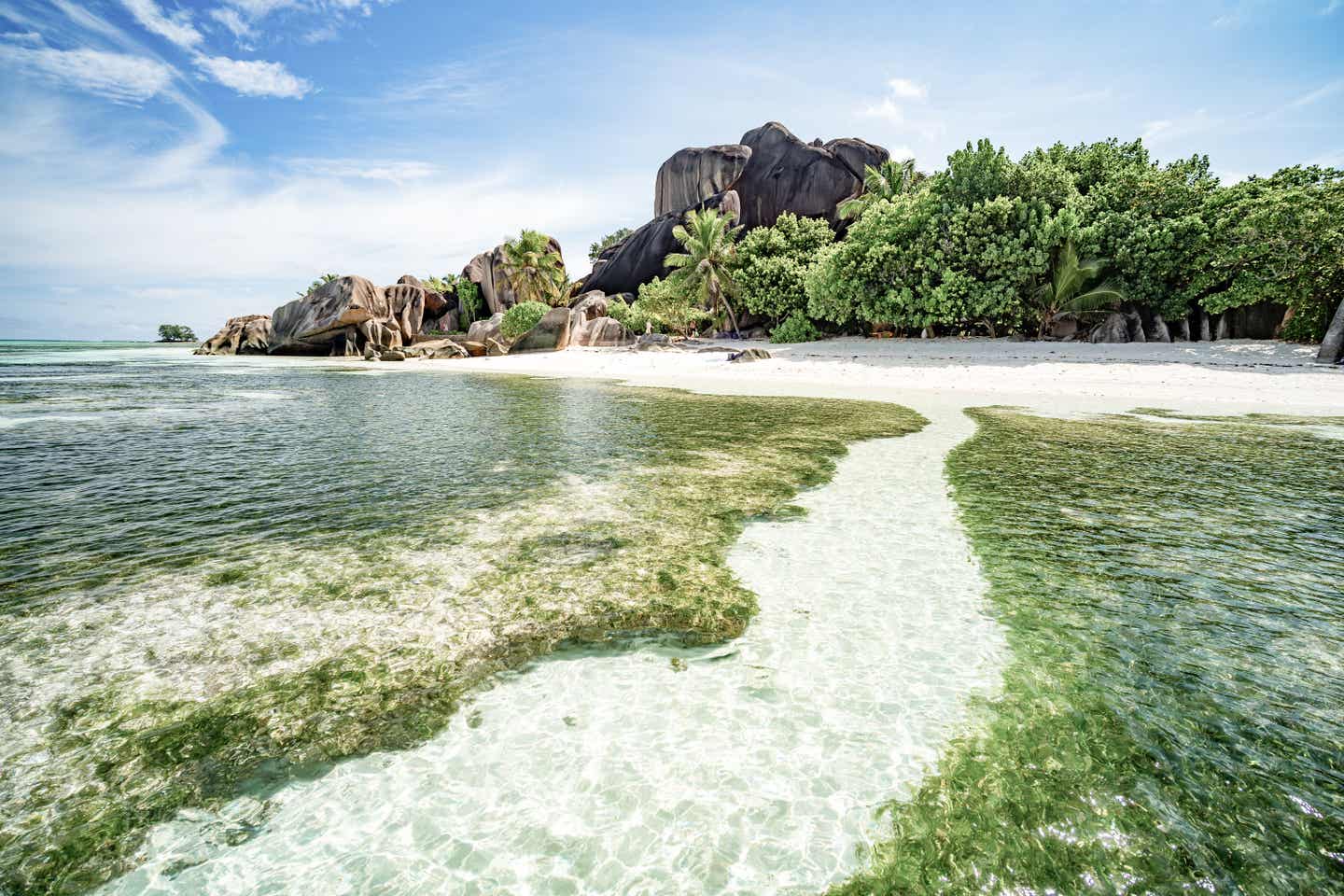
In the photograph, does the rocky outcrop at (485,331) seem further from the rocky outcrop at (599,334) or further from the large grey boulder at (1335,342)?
the large grey boulder at (1335,342)

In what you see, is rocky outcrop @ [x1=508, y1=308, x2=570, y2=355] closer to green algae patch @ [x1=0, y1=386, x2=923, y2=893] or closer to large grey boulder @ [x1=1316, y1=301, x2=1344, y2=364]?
green algae patch @ [x1=0, y1=386, x2=923, y2=893]

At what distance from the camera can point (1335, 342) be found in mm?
19656

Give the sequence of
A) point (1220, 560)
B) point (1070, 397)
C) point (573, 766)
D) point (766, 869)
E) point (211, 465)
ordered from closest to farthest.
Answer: point (766, 869) < point (573, 766) < point (1220, 560) < point (211, 465) < point (1070, 397)

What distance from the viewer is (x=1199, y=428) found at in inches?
475

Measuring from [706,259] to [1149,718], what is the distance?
3952 centimetres

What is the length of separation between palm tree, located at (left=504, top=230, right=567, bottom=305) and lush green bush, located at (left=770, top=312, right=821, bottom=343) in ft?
90.9

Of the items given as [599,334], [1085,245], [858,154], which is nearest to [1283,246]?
[1085,245]

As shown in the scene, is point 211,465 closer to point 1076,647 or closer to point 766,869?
point 766,869

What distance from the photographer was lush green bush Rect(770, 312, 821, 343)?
36.9 m

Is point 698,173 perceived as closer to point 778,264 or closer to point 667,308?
point 667,308

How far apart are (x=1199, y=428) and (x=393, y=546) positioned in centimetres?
1515

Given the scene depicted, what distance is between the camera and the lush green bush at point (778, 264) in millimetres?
38500

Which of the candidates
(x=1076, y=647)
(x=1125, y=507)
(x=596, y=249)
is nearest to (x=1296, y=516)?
(x=1125, y=507)

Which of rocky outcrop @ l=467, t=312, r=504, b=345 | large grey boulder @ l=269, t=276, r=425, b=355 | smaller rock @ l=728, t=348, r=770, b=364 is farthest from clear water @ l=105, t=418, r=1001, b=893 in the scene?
large grey boulder @ l=269, t=276, r=425, b=355
